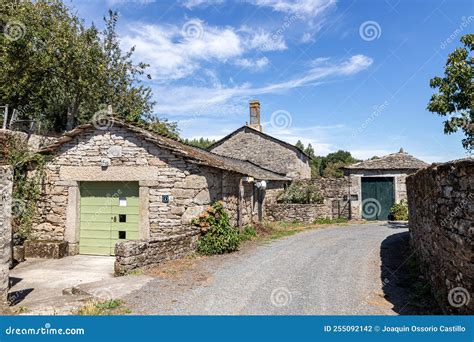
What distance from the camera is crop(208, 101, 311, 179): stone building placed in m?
25.5

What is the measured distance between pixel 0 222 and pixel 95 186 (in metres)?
5.17

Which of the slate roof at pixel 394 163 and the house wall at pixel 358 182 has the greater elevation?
the slate roof at pixel 394 163

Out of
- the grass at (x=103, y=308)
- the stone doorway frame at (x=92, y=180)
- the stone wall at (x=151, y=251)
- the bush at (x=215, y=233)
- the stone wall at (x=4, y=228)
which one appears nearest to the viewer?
the grass at (x=103, y=308)

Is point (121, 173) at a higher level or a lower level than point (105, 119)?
lower

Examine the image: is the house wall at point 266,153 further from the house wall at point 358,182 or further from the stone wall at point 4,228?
the stone wall at point 4,228

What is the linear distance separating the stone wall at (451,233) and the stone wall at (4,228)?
7.21 m

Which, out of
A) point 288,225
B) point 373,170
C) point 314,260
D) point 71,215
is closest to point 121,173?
point 71,215

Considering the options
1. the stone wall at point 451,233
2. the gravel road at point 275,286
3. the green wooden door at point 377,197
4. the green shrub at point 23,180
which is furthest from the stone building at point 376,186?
the green shrub at point 23,180

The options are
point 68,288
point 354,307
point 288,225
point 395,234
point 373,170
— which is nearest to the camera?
point 354,307

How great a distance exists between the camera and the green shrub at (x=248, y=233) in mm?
13219

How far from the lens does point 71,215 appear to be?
11.1 meters

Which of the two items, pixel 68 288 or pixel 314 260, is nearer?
pixel 68 288

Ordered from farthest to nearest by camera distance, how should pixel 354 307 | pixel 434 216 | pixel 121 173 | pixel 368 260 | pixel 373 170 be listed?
pixel 373 170, pixel 121 173, pixel 368 260, pixel 434 216, pixel 354 307

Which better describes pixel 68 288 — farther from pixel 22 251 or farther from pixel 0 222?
pixel 22 251
